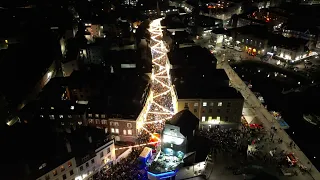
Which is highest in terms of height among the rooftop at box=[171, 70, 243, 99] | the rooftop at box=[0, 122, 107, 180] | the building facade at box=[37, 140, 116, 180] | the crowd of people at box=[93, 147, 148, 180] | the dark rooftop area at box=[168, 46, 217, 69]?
the dark rooftop area at box=[168, 46, 217, 69]

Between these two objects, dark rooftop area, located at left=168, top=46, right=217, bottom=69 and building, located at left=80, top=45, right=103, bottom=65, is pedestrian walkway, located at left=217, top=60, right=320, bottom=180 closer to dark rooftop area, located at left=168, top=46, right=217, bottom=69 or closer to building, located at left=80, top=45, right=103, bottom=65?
dark rooftop area, located at left=168, top=46, right=217, bottom=69

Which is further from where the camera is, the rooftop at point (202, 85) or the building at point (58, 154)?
the rooftop at point (202, 85)

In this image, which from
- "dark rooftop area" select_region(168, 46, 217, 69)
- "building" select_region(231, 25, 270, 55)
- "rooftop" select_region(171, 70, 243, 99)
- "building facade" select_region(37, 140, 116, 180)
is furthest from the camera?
"building" select_region(231, 25, 270, 55)

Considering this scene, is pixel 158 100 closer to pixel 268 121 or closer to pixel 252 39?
pixel 268 121

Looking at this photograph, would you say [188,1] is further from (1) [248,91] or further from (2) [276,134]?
(2) [276,134]

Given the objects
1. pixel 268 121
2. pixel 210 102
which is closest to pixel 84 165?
pixel 210 102

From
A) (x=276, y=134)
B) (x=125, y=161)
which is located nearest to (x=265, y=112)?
(x=276, y=134)

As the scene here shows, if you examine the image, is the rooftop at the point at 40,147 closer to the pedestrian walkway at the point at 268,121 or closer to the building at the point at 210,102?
the building at the point at 210,102

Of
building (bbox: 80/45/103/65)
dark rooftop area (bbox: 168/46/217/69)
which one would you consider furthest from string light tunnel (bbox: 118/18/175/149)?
building (bbox: 80/45/103/65)

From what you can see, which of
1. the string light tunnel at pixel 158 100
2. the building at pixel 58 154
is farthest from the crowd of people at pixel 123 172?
the string light tunnel at pixel 158 100
